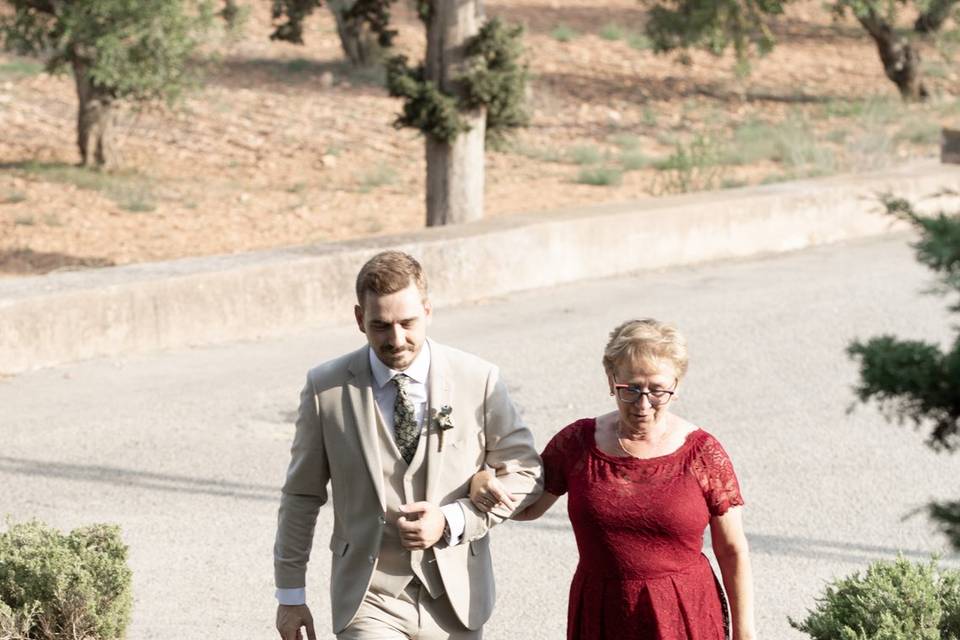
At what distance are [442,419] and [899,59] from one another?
2562cm

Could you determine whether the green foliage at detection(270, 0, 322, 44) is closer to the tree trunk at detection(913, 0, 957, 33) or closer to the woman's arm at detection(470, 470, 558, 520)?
the woman's arm at detection(470, 470, 558, 520)

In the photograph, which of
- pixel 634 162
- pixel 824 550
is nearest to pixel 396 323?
pixel 824 550

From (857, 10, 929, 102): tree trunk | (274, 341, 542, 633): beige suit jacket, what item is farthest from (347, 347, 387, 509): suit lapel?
(857, 10, 929, 102): tree trunk

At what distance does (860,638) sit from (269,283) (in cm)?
698

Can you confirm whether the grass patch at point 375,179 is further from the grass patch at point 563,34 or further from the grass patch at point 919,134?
the grass patch at point 563,34

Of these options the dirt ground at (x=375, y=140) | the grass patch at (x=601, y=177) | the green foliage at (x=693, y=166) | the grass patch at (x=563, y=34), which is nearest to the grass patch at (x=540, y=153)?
the dirt ground at (x=375, y=140)

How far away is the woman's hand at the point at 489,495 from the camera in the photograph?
4262 millimetres

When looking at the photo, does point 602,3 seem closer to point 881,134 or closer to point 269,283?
point 881,134

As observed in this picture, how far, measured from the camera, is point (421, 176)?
820 inches

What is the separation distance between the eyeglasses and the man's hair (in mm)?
615

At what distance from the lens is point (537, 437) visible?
906 cm

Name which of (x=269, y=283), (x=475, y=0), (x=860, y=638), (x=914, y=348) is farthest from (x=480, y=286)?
(x=914, y=348)

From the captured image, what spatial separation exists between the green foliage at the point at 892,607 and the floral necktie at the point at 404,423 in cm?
145

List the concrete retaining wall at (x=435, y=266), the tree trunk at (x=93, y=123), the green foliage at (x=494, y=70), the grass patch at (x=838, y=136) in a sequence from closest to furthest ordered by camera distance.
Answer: the concrete retaining wall at (x=435, y=266), the green foliage at (x=494, y=70), the tree trunk at (x=93, y=123), the grass patch at (x=838, y=136)
